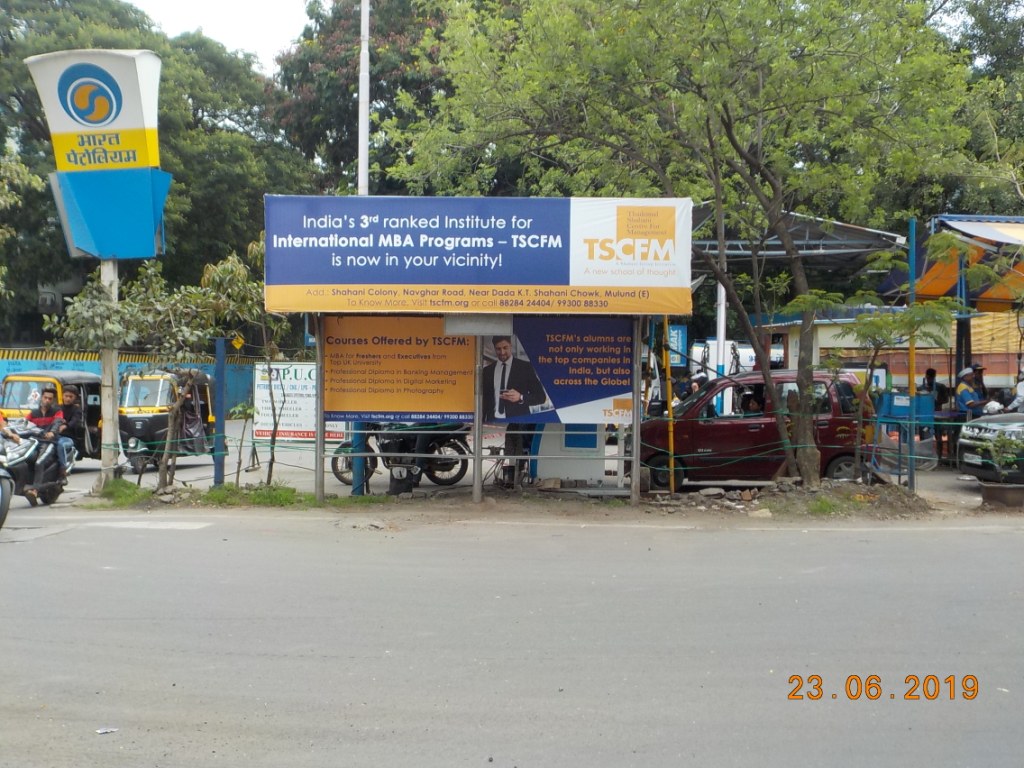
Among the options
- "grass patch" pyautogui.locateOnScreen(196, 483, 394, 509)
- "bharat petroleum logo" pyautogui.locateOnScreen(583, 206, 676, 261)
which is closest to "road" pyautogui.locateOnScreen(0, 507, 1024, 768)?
"grass patch" pyautogui.locateOnScreen(196, 483, 394, 509)

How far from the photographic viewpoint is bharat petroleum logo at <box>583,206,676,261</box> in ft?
35.2

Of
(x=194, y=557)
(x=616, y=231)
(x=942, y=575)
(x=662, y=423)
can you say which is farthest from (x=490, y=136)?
(x=942, y=575)

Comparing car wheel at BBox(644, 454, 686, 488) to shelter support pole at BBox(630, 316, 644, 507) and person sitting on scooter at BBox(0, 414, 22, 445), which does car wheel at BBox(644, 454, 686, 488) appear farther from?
person sitting on scooter at BBox(0, 414, 22, 445)

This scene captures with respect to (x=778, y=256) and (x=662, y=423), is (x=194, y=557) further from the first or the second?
(x=778, y=256)

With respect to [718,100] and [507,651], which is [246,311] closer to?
[718,100]

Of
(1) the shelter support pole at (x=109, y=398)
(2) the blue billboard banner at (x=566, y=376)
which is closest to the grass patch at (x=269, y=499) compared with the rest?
(1) the shelter support pole at (x=109, y=398)

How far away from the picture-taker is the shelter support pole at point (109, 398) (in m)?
12.3

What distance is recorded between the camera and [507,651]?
19.4 ft

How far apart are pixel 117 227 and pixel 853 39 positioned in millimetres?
9695

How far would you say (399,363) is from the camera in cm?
1175

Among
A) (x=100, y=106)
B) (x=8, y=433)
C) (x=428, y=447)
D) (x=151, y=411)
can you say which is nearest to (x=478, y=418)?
(x=428, y=447)

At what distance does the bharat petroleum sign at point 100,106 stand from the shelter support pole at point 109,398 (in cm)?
139

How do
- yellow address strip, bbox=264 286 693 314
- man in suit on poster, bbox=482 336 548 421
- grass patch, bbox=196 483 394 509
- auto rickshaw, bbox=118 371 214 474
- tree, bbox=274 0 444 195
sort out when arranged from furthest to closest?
tree, bbox=274 0 444 195
auto rickshaw, bbox=118 371 214 474
grass patch, bbox=196 483 394 509
man in suit on poster, bbox=482 336 548 421
yellow address strip, bbox=264 286 693 314

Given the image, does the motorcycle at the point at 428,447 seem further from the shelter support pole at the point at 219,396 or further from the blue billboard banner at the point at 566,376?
the shelter support pole at the point at 219,396
